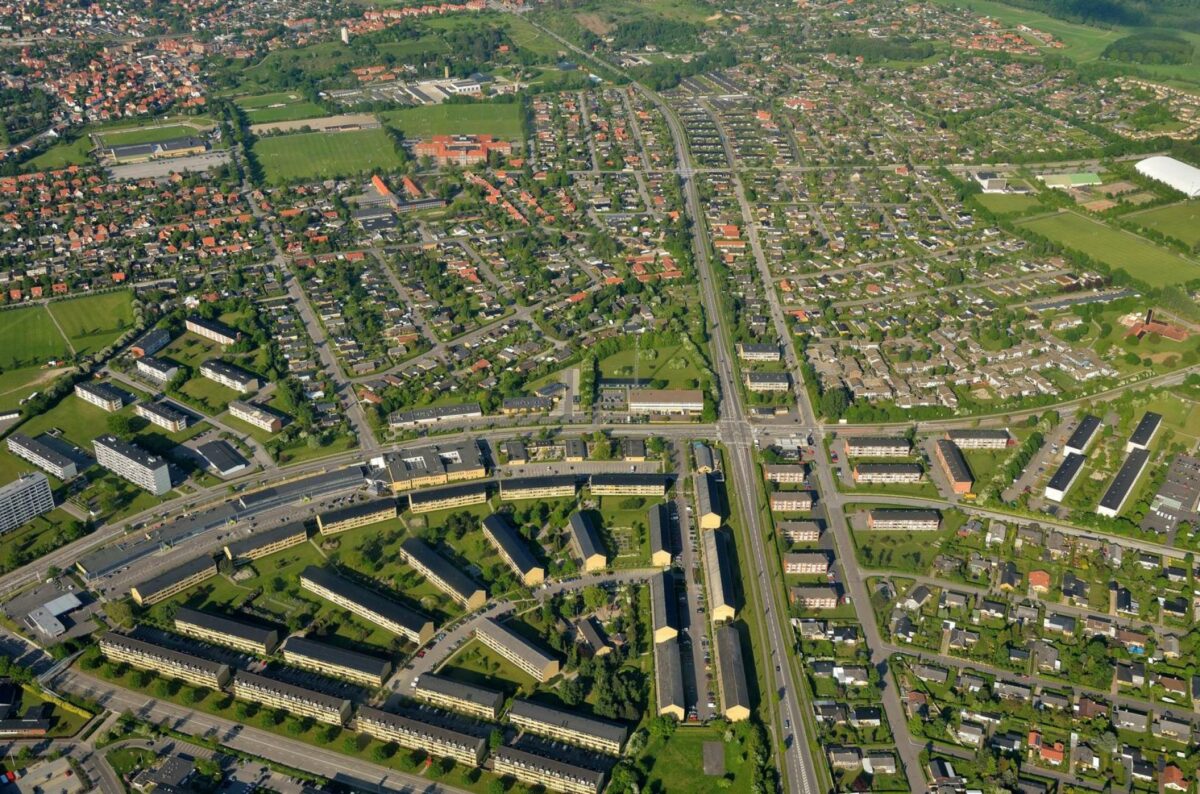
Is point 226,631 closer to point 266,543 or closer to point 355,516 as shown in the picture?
point 266,543

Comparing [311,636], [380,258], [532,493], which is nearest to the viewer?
[311,636]

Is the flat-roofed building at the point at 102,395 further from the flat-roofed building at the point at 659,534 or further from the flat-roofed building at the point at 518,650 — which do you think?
the flat-roofed building at the point at 659,534

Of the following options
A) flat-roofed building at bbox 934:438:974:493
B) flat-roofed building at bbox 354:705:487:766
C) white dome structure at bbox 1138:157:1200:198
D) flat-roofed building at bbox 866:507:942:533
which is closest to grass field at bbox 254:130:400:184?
flat-roofed building at bbox 934:438:974:493

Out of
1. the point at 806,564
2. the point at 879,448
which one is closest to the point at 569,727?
the point at 806,564

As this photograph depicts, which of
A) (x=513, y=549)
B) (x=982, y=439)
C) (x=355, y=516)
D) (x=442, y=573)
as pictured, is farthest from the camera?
(x=982, y=439)

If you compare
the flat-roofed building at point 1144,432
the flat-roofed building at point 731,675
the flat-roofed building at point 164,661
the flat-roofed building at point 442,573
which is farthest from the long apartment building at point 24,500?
the flat-roofed building at point 1144,432

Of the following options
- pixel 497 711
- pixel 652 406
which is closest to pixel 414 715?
pixel 497 711

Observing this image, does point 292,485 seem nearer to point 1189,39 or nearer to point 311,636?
point 311,636
